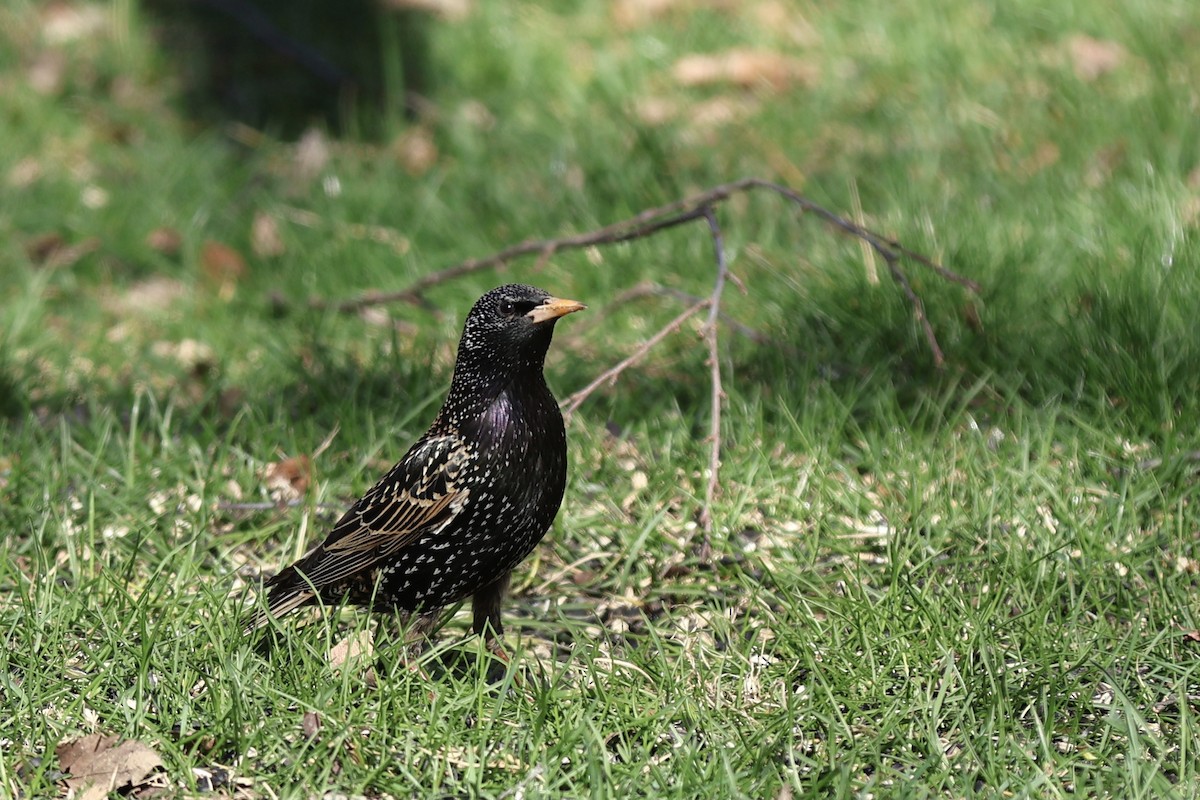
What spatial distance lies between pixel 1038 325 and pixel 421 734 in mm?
2675

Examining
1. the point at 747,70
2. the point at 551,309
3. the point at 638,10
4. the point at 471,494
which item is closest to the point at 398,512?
the point at 471,494

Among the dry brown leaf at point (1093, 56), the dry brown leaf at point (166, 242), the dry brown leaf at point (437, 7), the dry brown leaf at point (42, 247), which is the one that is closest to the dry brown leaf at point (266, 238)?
the dry brown leaf at point (166, 242)

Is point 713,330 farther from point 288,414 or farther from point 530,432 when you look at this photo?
point 288,414

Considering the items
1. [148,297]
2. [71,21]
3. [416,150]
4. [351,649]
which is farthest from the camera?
[71,21]

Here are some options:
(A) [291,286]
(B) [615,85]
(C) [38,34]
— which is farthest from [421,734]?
(C) [38,34]

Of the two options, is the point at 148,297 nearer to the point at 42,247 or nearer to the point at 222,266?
the point at 222,266

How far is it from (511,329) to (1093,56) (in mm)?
4467

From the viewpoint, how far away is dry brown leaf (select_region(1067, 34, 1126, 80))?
22.6ft

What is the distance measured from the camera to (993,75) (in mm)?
6980

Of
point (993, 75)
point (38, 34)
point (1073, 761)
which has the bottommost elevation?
point (1073, 761)

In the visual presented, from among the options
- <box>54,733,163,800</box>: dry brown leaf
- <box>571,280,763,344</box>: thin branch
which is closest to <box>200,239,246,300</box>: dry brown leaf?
<box>571,280,763,344</box>: thin branch

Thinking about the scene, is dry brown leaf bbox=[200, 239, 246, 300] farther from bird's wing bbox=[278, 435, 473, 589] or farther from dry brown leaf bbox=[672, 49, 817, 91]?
bird's wing bbox=[278, 435, 473, 589]

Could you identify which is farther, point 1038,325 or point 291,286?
point 291,286

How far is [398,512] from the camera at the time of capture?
3.69m
